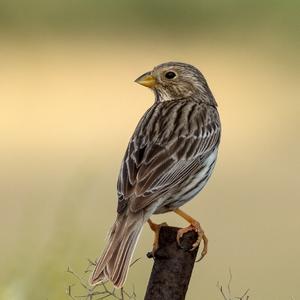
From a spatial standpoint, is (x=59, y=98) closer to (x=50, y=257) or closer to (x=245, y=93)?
(x=245, y=93)

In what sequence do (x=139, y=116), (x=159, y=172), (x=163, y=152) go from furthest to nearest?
(x=139, y=116), (x=163, y=152), (x=159, y=172)

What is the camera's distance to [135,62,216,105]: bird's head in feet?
25.1

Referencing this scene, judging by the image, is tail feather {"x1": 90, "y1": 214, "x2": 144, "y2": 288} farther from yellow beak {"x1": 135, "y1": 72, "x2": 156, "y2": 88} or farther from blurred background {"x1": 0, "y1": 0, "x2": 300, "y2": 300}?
yellow beak {"x1": 135, "y1": 72, "x2": 156, "y2": 88}

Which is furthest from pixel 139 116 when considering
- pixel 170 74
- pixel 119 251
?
pixel 119 251

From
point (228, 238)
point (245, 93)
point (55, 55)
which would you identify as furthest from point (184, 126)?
point (55, 55)

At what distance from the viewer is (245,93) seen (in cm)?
1847

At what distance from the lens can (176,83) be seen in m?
7.67

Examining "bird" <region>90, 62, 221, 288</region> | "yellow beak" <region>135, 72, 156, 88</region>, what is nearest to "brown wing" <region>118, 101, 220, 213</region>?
"bird" <region>90, 62, 221, 288</region>

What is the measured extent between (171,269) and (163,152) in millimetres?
1442

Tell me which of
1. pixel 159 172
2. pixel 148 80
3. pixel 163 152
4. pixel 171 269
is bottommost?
pixel 171 269

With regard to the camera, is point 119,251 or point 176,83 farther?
point 176,83

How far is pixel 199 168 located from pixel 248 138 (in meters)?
9.92

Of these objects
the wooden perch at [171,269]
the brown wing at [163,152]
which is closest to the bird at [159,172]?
the brown wing at [163,152]

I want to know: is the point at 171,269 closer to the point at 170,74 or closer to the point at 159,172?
the point at 159,172
